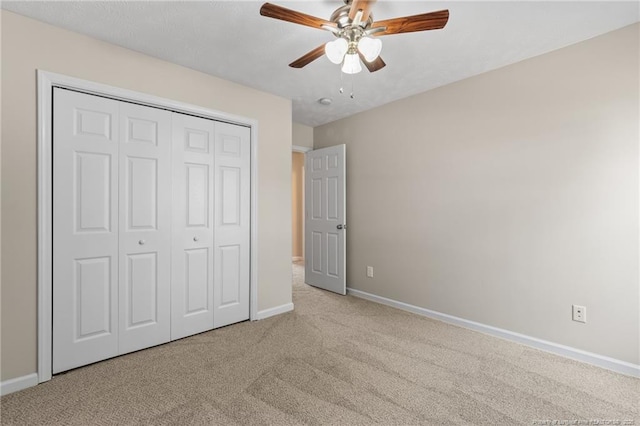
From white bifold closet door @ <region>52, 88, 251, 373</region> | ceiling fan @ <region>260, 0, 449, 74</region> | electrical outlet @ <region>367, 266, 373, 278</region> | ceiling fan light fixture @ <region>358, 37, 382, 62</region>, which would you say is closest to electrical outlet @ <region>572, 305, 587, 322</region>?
electrical outlet @ <region>367, 266, 373, 278</region>

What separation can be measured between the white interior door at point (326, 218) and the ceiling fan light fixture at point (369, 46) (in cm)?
239

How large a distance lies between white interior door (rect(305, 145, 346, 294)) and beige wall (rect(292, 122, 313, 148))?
169mm

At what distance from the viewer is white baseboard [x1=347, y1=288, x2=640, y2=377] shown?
227 cm

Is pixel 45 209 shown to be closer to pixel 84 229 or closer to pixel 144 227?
pixel 84 229

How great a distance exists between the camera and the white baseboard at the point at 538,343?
7.43ft

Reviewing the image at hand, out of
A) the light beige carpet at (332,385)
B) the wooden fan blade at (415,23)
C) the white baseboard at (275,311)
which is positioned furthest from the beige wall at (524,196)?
the wooden fan blade at (415,23)

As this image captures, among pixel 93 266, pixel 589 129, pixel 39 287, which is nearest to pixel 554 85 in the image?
pixel 589 129

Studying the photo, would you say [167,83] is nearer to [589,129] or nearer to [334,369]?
[334,369]

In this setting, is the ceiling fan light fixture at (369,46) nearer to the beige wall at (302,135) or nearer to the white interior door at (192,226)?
the white interior door at (192,226)

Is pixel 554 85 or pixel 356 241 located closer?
pixel 554 85

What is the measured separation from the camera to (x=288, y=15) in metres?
1.60

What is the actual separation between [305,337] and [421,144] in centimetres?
231

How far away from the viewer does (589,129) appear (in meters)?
2.38

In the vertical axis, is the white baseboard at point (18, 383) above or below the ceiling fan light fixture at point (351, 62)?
below
